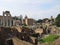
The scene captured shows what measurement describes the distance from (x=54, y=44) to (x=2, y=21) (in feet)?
120

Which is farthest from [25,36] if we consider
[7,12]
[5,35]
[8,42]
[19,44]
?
[7,12]

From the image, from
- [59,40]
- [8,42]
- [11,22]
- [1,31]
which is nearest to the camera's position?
[59,40]

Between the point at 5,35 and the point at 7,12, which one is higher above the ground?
the point at 7,12

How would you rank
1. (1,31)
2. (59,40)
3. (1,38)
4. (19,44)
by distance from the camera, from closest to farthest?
(59,40) → (19,44) → (1,38) → (1,31)

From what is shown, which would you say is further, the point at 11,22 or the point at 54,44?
the point at 11,22

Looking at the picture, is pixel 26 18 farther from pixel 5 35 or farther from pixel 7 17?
pixel 5 35

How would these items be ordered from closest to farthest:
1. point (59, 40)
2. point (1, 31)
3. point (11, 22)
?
point (59, 40) → point (1, 31) → point (11, 22)

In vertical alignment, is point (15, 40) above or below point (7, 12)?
below

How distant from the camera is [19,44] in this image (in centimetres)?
2120

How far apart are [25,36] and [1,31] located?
3272mm

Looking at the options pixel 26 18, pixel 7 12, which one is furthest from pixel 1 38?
pixel 26 18

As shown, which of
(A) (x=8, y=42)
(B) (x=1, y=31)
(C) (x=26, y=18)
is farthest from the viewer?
(C) (x=26, y=18)

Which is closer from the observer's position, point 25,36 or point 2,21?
point 25,36

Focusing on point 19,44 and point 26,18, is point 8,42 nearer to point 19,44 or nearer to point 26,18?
point 19,44
